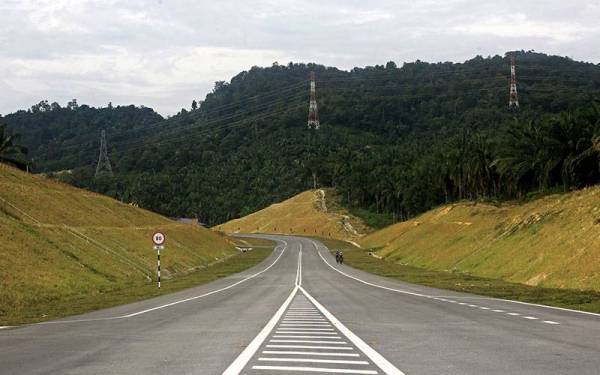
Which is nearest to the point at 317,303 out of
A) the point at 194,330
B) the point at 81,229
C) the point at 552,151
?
the point at 194,330

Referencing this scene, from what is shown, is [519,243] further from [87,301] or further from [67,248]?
[87,301]

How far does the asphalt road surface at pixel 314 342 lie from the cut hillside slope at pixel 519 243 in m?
17.1

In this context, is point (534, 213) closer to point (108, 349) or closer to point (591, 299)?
point (591, 299)

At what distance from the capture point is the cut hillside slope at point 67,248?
1256 inches

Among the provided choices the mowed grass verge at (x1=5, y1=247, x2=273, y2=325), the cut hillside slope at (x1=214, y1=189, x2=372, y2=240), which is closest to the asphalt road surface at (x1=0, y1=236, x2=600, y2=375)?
the mowed grass verge at (x1=5, y1=247, x2=273, y2=325)

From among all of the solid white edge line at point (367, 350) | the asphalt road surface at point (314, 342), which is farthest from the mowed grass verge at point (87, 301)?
the solid white edge line at point (367, 350)

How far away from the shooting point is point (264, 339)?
14.4 meters

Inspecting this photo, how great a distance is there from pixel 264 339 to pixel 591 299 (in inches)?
724

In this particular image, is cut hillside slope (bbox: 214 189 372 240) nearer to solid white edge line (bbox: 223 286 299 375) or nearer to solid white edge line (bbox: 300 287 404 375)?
solid white edge line (bbox: 300 287 404 375)

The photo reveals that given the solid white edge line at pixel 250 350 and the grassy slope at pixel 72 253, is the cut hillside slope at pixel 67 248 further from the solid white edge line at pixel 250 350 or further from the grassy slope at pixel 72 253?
the solid white edge line at pixel 250 350

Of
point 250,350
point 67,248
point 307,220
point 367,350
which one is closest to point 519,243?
point 67,248

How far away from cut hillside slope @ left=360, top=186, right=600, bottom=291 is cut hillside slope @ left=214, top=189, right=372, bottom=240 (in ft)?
218

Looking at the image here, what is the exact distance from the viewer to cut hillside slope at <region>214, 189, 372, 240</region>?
159125 mm

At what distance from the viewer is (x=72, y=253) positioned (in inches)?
1688
